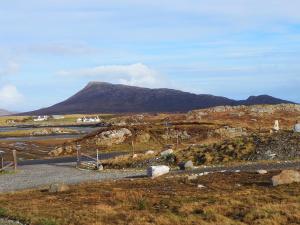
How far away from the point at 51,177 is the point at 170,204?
85.6ft

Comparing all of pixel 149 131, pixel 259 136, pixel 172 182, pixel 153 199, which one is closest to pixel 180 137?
pixel 149 131

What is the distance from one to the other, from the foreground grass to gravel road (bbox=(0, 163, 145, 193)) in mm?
8206

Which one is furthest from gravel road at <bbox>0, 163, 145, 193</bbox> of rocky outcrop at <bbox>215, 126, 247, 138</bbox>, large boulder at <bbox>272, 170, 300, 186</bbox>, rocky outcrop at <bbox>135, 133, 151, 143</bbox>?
rocky outcrop at <bbox>215, 126, 247, 138</bbox>

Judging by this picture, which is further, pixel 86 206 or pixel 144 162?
pixel 144 162

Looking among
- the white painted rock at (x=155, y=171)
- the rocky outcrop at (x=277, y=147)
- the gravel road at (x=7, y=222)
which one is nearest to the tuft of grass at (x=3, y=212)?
the gravel road at (x=7, y=222)

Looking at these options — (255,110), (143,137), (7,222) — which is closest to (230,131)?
(143,137)

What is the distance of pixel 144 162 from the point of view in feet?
176

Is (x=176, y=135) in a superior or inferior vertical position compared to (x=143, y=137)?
superior

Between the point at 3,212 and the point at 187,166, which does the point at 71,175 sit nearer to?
the point at 187,166

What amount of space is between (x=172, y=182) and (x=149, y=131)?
62.5m

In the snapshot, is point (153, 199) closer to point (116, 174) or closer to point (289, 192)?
point (289, 192)

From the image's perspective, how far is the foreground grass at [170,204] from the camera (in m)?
20.8

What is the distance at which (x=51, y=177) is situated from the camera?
4869 centimetres

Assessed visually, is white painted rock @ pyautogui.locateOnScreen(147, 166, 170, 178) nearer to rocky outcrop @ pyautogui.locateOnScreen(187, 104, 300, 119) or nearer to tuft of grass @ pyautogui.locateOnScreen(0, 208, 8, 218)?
tuft of grass @ pyautogui.locateOnScreen(0, 208, 8, 218)
